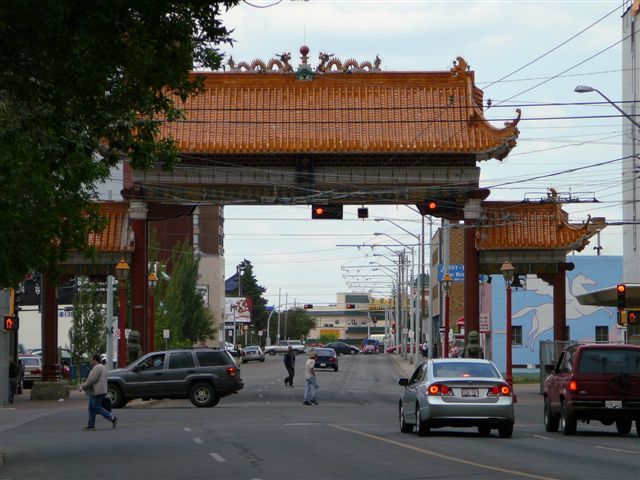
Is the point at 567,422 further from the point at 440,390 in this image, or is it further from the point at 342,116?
the point at 342,116

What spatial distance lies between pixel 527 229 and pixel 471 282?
Answer: 3.16 meters

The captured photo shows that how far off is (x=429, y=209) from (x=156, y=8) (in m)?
29.9

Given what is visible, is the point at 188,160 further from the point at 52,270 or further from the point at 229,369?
the point at 52,270

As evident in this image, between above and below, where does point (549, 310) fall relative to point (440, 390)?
above

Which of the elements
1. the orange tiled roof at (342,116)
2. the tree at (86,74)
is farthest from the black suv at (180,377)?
the tree at (86,74)

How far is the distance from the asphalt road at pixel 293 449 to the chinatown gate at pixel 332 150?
28.7 feet

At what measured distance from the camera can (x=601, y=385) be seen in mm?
25328

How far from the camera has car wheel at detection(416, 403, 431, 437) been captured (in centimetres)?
2433

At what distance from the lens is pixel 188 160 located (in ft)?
144

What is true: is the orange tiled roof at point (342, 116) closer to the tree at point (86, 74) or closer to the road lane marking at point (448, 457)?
the road lane marking at point (448, 457)

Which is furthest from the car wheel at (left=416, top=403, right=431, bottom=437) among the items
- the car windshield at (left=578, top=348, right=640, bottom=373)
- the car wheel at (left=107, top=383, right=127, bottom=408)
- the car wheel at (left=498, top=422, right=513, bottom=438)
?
the car wheel at (left=107, top=383, right=127, bottom=408)

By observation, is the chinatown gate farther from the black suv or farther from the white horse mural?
the white horse mural

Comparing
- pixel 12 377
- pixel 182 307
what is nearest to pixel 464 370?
pixel 12 377

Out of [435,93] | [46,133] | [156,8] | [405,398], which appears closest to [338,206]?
[435,93]
